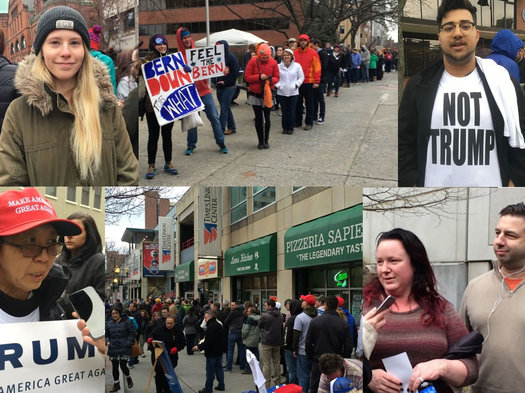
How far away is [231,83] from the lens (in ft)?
17.3

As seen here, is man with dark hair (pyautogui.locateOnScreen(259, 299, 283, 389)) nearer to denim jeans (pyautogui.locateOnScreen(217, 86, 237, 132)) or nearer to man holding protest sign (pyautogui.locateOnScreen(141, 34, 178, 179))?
man holding protest sign (pyautogui.locateOnScreen(141, 34, 178, 179))

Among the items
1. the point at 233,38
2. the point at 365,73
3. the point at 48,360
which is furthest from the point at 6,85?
the point at 365,73

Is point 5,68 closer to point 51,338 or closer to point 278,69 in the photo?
point 51,338

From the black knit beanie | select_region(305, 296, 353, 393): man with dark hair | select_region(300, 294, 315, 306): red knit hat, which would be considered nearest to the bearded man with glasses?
the black knit beanie

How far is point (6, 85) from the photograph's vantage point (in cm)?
405

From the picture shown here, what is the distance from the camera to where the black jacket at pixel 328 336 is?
165 inches

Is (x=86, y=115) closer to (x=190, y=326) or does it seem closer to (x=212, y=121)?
(x=212, y=121)

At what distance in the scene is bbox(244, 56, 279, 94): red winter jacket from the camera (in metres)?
5.58

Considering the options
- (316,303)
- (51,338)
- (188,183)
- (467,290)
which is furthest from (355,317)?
(51,338)

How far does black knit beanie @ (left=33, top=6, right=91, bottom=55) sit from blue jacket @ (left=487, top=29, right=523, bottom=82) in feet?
10.0

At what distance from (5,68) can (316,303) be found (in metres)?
2.87

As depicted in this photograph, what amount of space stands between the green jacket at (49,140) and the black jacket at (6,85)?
147mm

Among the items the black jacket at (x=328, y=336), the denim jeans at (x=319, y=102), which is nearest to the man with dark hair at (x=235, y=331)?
the black jacket at (x=328, y=336)

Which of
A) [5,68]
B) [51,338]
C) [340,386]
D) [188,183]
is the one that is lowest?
[340,386]
